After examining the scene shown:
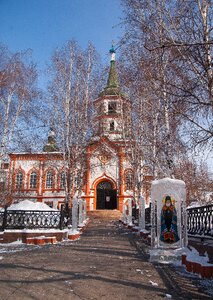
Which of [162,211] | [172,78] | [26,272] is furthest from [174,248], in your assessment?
[172,78]

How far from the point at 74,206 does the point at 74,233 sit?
2323mm

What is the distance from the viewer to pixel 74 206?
608 inches

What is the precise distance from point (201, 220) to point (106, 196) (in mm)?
26531

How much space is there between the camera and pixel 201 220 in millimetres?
7637

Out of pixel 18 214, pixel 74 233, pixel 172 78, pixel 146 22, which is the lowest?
pixel 74 233

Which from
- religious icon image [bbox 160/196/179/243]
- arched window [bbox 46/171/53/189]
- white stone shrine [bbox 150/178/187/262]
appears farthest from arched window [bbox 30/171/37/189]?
religious icon image [bbox 160/196/179/243]

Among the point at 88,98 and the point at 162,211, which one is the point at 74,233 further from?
the point at 88,98

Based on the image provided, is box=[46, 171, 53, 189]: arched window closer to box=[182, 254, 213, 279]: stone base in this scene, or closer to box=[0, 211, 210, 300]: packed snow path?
box=[0, 211, 210, 300]: packed snow path

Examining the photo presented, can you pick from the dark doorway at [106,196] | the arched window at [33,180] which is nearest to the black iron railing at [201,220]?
the dark doorway at [106,196]

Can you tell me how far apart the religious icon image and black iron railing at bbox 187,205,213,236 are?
0.62 metres

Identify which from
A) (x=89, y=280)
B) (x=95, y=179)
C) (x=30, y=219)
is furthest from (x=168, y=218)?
(x=95, y=179)

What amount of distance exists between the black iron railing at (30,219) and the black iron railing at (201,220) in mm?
6312

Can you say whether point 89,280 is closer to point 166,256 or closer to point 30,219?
point 166,256

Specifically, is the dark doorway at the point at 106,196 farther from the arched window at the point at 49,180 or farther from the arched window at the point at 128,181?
the arched window at the point at 49,180
